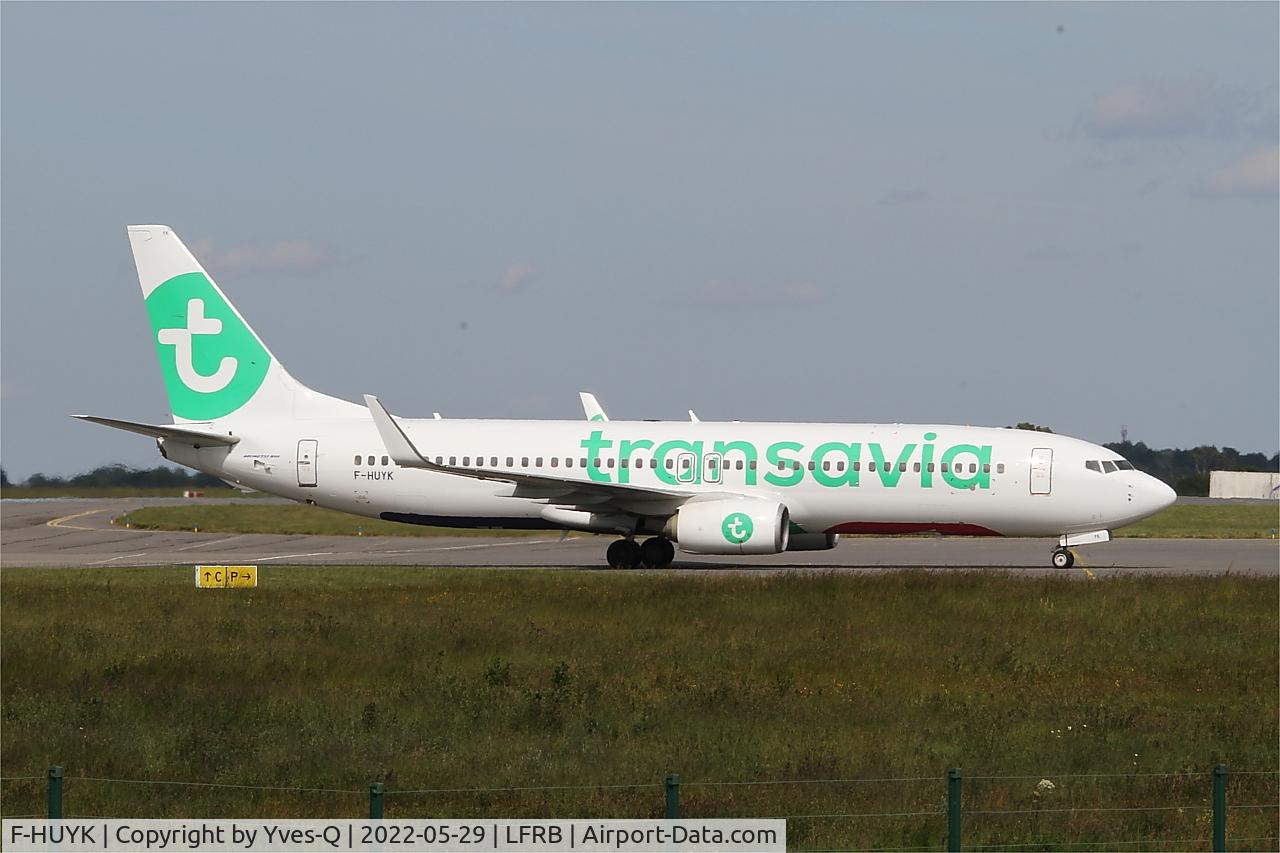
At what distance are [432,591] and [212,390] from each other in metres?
12.2

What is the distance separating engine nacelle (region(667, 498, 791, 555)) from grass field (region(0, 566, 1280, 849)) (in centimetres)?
357

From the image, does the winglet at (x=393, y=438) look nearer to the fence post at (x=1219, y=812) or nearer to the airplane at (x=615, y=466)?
the airplane at (x=615, y=466)

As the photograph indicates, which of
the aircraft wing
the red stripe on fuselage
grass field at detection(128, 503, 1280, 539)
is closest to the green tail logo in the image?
the aircraft wing

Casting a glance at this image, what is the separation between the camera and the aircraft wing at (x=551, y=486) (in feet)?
116

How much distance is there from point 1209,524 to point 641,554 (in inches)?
1412

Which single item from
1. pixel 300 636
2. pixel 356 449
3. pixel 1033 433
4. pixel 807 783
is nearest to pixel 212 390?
pixel 356 449

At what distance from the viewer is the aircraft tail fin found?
130 feet

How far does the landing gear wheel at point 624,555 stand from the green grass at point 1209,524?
1846 centimetres

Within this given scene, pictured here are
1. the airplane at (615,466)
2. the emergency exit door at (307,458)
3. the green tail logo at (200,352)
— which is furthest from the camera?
the green tail logo at (200,352)

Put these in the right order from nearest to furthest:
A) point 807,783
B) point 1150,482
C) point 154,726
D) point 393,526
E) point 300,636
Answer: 1. point 807,783
2. point 154,726
3. point 300,636
4. point 1150,482
5. point 393,526

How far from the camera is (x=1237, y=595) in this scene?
29.8 m

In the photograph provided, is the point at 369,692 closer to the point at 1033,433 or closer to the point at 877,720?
the point at 877,720

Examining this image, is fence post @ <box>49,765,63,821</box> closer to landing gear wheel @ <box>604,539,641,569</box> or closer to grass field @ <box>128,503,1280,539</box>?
landing gear wheel @ <box>604,539,641,569</box>

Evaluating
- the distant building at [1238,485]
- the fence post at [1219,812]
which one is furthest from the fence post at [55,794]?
the distant building at [1238,485]
